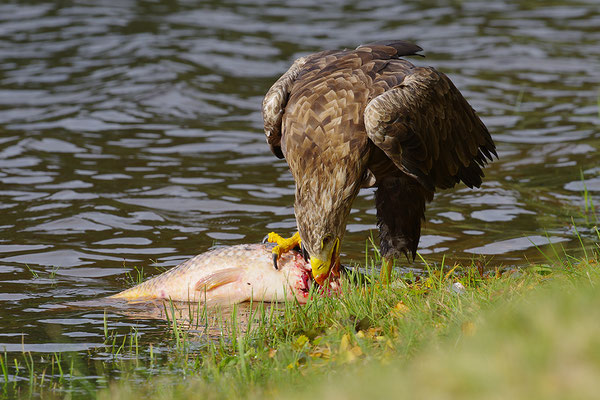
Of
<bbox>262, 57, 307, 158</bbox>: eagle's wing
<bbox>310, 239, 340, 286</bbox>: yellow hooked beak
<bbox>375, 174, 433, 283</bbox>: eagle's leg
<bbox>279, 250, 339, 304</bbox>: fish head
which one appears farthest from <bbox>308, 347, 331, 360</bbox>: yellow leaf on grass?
<bbox>262, 57, 307, 158</bbox>: eagle's wing

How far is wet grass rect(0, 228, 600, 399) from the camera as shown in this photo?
3.31m

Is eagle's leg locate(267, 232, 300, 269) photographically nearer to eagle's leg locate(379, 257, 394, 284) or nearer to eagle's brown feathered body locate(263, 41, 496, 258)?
eagle's brown feathered body locate(263, 41, 496, 258)

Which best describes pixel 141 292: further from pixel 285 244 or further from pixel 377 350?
pixel 377 350

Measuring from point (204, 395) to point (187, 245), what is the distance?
4090 millimetres

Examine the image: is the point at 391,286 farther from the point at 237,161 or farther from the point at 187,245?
the point at 237,161

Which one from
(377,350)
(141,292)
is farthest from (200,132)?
(377,350)

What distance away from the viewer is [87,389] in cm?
482

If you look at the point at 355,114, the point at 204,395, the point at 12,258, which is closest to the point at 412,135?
the point at 355,114

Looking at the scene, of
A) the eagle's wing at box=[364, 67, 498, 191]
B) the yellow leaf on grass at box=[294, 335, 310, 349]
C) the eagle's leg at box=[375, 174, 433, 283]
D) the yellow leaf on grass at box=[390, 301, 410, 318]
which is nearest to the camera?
the yellow leaf on grass at box=[294, 335, 310, 349]

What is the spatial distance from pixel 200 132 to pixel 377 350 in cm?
814

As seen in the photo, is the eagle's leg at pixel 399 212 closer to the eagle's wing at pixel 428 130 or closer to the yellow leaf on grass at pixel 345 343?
the eagle's wing at pixel 428 130

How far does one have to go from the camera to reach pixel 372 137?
6.05 m

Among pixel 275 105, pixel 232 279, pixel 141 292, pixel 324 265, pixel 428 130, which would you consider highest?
pixel 275 105

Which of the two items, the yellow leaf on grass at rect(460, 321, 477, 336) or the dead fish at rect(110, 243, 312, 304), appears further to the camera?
the dead fish at rect(110, 243, 312, 304)
